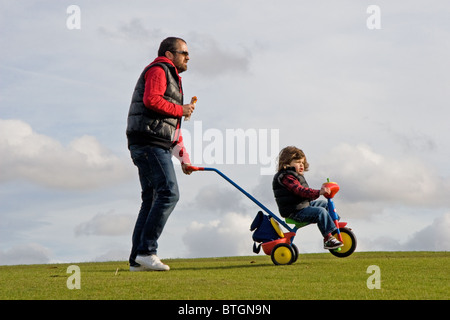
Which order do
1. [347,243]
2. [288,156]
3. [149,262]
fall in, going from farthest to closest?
[347,243] → [288,156] → [149,262]

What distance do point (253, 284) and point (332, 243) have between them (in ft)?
7.58

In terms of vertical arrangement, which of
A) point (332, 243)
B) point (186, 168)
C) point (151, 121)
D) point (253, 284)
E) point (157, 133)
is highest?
point (151, 121)

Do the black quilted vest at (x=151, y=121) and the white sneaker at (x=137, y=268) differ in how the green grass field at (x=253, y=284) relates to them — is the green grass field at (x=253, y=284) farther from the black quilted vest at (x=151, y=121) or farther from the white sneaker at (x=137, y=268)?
the black quilted vest at (x=151, y=121)

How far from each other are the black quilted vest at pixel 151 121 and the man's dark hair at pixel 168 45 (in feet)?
0.87

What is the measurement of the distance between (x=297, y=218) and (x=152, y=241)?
6.57ft

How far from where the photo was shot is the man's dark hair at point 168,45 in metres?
7.06

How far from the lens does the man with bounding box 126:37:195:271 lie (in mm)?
6703

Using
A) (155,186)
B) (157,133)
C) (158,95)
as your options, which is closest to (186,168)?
(155,186)

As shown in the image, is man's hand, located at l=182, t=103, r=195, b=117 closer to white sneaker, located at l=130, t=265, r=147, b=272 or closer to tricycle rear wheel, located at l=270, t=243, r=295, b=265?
white sneaker, located at l=130, t=265, r=147, b=272

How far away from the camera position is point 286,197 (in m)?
7.87

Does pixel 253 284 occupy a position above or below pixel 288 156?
below

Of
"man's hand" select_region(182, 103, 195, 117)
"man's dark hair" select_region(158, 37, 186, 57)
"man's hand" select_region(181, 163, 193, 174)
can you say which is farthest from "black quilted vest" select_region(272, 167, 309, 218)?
"man's dark hair" select_region(158, 37, 186, 57)

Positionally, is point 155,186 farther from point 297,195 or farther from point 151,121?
point 297,195
